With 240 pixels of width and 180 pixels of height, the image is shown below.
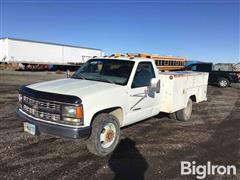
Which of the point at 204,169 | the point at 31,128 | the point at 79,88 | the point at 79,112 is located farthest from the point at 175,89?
the point at 31,128

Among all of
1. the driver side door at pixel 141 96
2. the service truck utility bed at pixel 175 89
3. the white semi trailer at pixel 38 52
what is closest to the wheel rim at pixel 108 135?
the driver side door at pixel 141 96

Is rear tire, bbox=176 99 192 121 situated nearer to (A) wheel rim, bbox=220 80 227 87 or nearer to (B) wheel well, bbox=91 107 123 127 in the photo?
(B) wheel well, bbox=91 107 123 127

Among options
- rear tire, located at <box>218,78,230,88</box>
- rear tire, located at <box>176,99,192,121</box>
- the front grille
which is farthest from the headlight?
rear tire, located at <box>218,78,230,88</box>

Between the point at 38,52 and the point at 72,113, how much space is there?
37869mm

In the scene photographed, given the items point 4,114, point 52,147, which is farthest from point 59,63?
point 52,147

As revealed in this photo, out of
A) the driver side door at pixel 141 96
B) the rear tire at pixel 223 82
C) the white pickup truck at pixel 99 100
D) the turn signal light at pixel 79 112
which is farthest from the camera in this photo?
the rear tire at pixel 223 82

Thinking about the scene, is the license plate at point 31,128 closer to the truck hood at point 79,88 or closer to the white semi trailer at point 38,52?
the truck hood at point 79,88

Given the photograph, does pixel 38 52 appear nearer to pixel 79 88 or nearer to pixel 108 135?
pixel 79 88

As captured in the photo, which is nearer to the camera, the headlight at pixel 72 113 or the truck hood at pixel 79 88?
the headlight at pixel 72 113

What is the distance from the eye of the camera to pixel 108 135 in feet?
15.8

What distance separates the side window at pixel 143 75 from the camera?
17.9 feet

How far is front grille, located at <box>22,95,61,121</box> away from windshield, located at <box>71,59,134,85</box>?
4.69 ft

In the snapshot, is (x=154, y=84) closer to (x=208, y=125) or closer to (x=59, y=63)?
(x=208, y=125)

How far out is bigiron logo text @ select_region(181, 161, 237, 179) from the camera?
14.0ft
